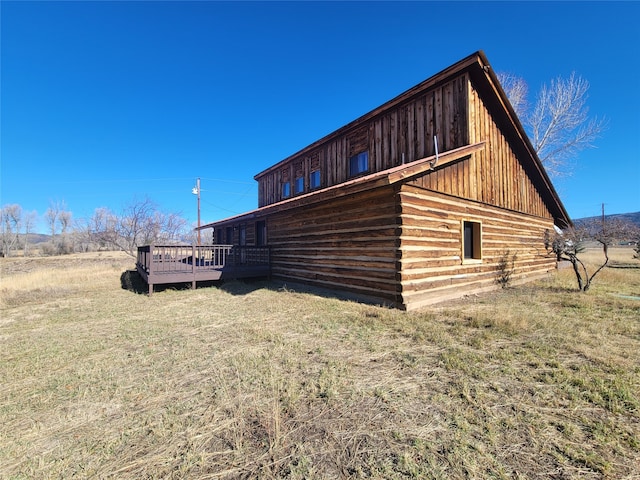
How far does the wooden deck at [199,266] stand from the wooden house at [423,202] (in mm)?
994

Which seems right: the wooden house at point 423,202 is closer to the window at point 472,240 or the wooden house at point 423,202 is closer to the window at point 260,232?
the window at point 472,240

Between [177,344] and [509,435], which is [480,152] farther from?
[177,344]

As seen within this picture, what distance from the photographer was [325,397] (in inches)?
118

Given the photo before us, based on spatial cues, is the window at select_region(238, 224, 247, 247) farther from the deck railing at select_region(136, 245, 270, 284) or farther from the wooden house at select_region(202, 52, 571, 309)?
the wooden house at select_region(202, 52, 571, 309)

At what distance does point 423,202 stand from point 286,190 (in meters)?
9.70

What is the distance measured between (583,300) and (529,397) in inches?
269

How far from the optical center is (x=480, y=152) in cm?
930

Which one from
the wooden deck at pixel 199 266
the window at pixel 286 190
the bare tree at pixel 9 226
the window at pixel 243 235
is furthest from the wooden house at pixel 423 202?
the bare tree at pixel 9 226

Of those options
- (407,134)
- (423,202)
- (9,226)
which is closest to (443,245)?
(423,202)

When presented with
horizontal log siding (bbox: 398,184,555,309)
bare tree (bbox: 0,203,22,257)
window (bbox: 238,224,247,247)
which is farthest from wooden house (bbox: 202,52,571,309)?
bare tree (bbox: 0,203,22,257)

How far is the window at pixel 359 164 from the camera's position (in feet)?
36.1

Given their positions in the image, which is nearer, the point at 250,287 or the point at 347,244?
the point at 347,244

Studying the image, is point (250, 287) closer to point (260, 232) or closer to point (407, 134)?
point (260, 232)

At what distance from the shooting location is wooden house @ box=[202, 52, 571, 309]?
710cm
